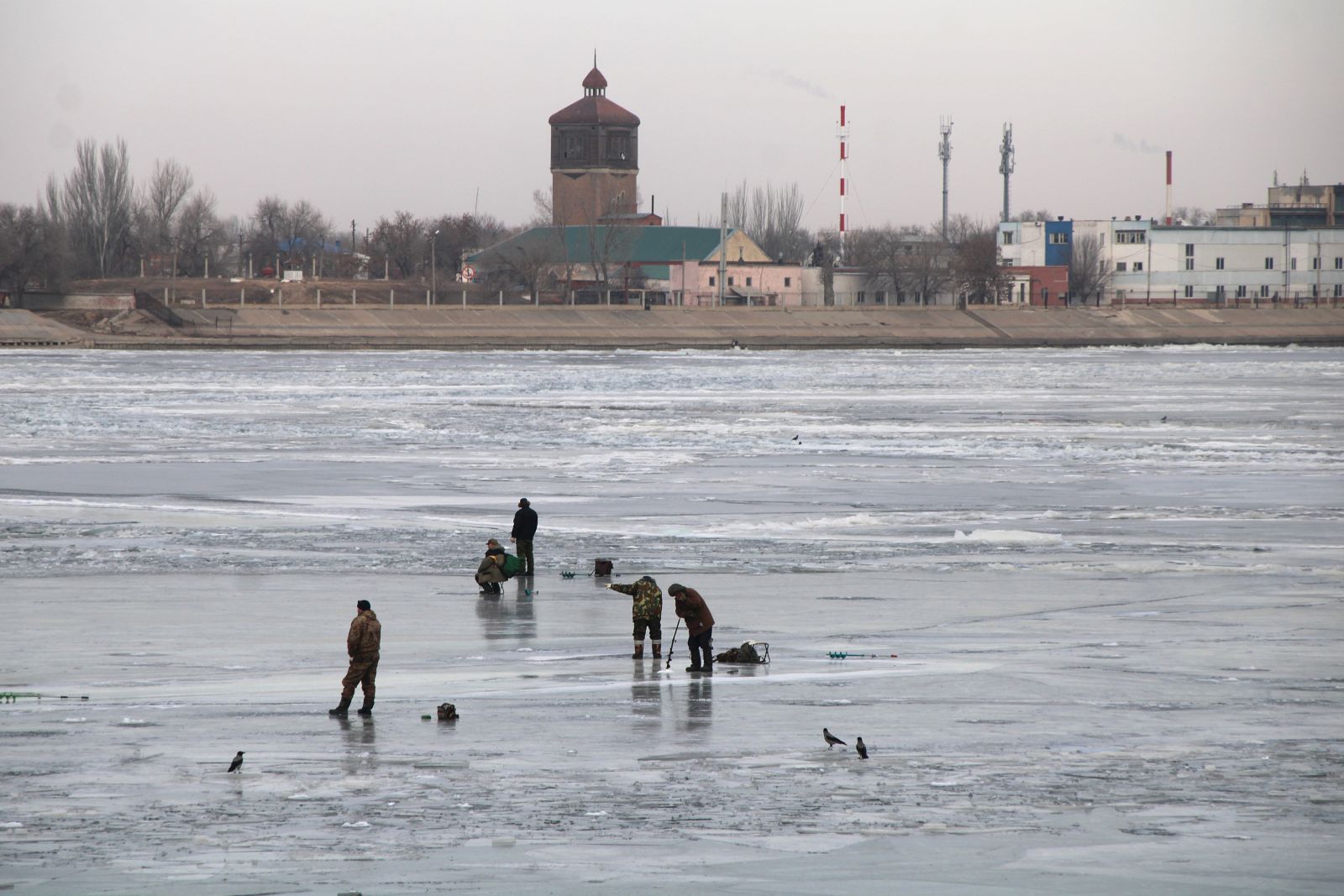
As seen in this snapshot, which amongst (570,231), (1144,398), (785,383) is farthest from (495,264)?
(1144,398)

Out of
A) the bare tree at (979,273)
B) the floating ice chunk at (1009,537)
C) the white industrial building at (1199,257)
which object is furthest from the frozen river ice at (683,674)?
the white industrial building at (1199,257)

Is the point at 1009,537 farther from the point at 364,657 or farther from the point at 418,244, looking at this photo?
the point at 418,244

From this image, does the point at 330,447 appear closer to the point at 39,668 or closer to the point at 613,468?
the point at 613,468

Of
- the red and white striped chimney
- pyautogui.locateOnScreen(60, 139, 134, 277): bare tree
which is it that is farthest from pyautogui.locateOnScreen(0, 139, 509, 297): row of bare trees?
the red and white striped chimney

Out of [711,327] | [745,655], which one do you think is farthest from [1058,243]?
[745,655]

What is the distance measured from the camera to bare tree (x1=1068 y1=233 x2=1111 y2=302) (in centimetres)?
13550

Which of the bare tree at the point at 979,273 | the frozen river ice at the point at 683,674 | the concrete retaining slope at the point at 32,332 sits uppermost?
the bare tree at the point at 979,273

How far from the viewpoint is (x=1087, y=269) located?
136 meters

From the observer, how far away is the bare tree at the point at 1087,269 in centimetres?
13550

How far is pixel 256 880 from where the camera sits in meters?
8.96

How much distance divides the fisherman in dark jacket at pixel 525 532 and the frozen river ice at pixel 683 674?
2.00 ft

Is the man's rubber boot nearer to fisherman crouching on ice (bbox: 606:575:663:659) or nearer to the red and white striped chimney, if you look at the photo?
fisherman crouching on ice (bbox: 606:575:663:659)

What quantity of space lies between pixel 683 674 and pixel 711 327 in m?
100

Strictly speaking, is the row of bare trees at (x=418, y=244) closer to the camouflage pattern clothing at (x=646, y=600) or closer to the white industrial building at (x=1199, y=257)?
the white industrial building at (x=1199, y=257)
